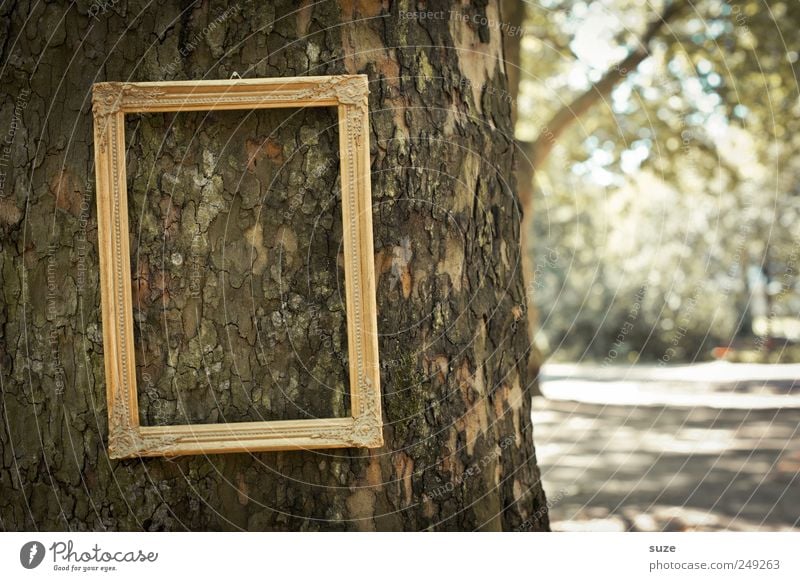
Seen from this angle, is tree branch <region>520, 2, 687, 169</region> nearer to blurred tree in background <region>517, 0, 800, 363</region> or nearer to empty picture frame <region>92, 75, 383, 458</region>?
blurred tree in background <region>517, 0, 800, 363</region>

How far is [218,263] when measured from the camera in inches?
98.3

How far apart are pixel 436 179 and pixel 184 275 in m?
0.93

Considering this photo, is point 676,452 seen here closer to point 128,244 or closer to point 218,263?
point 218,263

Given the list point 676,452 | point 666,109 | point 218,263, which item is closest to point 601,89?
point 666,109

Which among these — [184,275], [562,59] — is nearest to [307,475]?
[184,275]

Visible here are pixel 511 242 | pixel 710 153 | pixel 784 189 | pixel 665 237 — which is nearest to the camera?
pixel 511 242

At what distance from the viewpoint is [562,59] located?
8.78m
